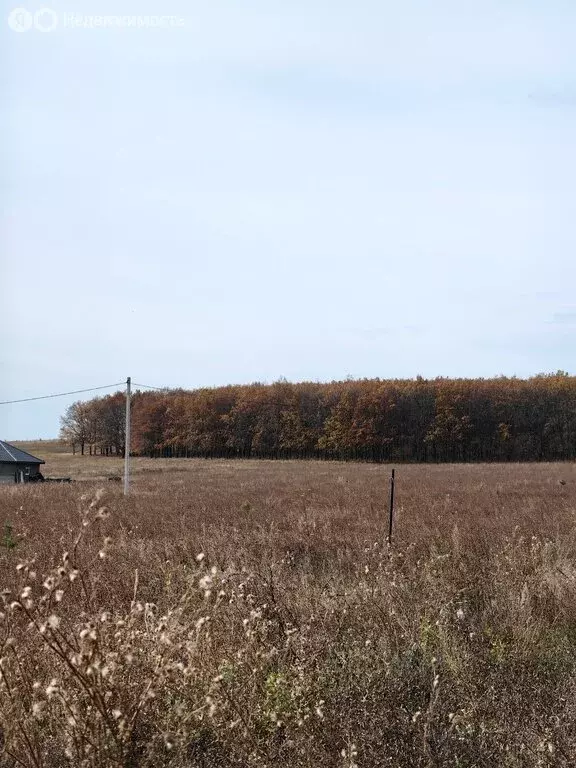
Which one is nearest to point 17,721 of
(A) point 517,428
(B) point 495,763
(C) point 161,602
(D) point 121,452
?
(B) point 495,763

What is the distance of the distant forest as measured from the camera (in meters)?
79.1

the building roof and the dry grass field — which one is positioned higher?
the dry grass field

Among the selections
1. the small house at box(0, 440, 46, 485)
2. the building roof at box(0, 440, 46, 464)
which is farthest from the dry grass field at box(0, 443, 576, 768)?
the building roof at box(0, 440, 46, 464)

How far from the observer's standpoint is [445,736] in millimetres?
3500

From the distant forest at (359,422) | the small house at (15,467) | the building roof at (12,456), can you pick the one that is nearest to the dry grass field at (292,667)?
the small house at (15,467)

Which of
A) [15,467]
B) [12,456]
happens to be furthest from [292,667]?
[12,456]

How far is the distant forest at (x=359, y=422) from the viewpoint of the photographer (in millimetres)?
79062

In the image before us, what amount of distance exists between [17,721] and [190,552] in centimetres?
479

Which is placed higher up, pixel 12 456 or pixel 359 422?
pixel 359 422

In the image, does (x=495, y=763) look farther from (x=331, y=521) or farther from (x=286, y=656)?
(x=331, y=521)

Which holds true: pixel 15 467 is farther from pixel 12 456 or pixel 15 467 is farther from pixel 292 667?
pixel 292 667

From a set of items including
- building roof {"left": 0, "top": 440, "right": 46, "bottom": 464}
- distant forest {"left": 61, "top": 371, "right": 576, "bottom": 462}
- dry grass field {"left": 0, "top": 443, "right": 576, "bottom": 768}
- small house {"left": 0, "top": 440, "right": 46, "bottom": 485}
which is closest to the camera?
dry grass field {"left": 0, "top": 443, "right": 576, "bottom": 768}

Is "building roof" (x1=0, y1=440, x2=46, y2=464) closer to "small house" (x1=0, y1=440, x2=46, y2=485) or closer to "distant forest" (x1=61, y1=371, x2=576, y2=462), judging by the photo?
"small house" (x1=0, y1=440, x2=46, y2=485)

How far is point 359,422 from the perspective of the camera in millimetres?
82688
